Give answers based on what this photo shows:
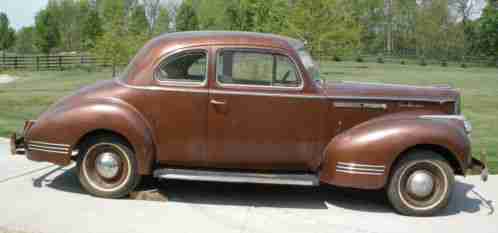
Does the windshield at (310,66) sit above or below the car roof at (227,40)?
below

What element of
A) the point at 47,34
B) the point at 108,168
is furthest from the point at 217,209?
the point at 47,34

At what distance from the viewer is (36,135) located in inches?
237

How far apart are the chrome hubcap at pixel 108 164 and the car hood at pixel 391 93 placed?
228 cm

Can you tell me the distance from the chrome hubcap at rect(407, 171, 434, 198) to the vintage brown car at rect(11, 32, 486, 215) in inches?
0.4

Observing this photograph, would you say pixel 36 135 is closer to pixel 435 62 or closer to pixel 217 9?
pixel 435 62

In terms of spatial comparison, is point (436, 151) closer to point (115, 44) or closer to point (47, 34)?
point (115, 44)

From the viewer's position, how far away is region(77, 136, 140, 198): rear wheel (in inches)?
233

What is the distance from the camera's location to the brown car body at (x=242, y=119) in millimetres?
5781

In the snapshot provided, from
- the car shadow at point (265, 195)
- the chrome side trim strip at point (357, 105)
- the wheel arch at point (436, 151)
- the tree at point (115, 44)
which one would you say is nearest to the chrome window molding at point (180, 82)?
the car shadow at point (265, 195)

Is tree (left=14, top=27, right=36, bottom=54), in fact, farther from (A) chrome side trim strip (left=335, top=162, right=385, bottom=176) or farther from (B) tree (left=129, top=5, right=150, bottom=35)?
(A) chrome side trim strip (left=335, top=162, right=385, bottom=176)

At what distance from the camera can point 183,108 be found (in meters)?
5.84

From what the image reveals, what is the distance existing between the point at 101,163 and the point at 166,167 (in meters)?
0.67

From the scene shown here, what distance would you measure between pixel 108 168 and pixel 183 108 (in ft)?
3.31

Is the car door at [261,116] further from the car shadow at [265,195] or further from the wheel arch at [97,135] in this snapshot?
the wheel arch at [97,135]
